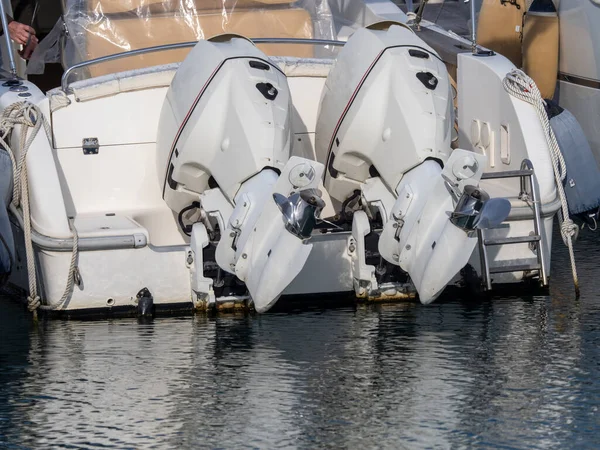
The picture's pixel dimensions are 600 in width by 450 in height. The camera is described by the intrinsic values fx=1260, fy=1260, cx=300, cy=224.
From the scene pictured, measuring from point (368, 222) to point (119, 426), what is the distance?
1.67 metres

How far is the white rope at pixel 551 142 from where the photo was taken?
223 inches

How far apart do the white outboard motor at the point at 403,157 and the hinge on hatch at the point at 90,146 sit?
1.07 metres

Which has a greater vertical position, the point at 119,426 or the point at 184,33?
the point at 184,33

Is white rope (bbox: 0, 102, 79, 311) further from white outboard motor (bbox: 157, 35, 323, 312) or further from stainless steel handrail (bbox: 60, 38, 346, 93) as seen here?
white outboard motor (bbox: 157, 35, 323, 312)

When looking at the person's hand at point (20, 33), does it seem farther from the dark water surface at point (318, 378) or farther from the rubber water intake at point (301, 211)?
the rubber water intake at point (301, 211)

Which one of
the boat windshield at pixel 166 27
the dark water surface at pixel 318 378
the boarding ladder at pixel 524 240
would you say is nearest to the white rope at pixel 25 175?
the dark water surface at pixel 318 378

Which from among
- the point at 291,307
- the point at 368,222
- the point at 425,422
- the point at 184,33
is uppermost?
the point at 184,33

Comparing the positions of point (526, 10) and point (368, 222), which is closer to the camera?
point (368, 222)

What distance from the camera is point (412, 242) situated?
513 centimetres

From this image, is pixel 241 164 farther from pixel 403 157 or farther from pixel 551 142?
pixel 551 142

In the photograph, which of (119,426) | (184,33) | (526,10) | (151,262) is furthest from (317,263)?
(526,10)

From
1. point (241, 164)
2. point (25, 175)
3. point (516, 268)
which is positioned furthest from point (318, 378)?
point (25, 175)

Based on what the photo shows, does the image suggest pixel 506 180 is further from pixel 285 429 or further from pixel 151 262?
pixel 285 429

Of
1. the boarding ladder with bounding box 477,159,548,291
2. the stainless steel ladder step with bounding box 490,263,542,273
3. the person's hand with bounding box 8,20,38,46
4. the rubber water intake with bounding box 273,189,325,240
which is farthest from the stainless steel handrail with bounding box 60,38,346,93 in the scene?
the stainless steel ladder step with bounding box 490,263,542,273
